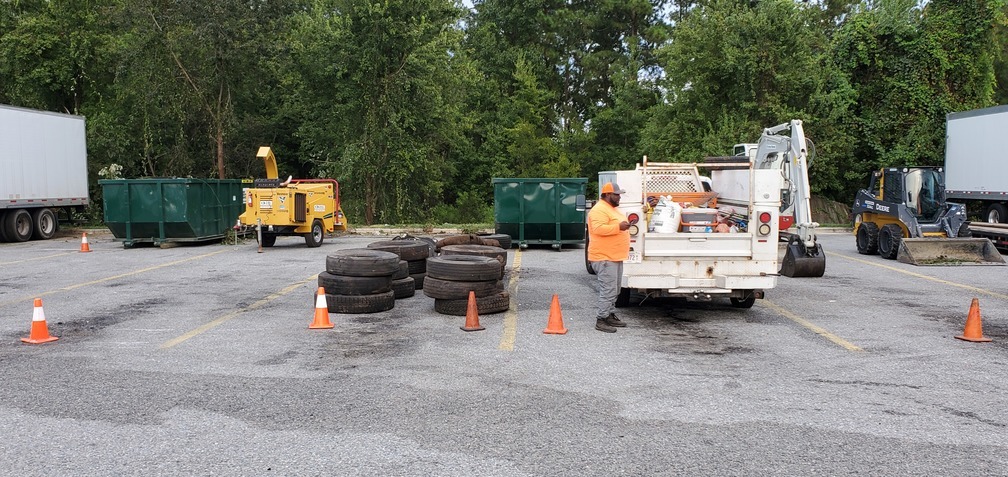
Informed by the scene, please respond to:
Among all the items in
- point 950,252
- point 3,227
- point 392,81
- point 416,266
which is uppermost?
point 392,81

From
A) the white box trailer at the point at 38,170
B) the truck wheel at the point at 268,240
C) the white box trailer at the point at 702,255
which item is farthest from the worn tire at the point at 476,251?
the white box trailer at the point at 38,170

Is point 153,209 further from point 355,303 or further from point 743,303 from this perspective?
point 743,303

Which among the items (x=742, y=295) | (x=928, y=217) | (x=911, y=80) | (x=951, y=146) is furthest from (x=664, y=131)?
(x=742, y=295)

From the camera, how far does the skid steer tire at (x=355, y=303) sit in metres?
10.3

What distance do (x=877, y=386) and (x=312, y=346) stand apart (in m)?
5.74

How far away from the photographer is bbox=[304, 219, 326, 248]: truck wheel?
68.6ft

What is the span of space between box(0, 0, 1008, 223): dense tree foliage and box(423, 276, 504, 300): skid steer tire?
2095 centimetres

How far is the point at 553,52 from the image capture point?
151 ft

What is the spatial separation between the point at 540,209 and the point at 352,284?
10.2m

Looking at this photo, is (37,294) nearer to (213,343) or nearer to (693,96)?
(213,343)

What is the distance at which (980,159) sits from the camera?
886 inches

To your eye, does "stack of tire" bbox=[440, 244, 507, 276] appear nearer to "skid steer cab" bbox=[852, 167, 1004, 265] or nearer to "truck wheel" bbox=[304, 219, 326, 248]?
"truck wheel" bbox=[304, 219, 326, 248]

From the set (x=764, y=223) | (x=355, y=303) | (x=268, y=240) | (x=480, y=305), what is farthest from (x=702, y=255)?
(x=268, y=240)

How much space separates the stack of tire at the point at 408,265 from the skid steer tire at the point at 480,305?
137 centimetres
